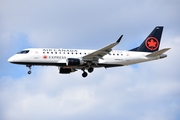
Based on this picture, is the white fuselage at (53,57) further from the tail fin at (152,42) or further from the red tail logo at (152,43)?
the red tail logo at (152,43)

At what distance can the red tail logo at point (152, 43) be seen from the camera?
89.9 meters

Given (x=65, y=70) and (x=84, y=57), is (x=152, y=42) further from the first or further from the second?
(x=65, y=70)

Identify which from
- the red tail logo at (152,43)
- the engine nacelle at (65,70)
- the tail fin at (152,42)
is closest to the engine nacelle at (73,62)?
the engine nacelle at (65,70)

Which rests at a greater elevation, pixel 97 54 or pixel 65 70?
pixel 97 54

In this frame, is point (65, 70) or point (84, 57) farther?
point (65, 70)

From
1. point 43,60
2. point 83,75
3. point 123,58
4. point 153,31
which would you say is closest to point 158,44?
point 153,31

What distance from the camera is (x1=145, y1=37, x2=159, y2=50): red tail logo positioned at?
89.9 m

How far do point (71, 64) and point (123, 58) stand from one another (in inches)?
358

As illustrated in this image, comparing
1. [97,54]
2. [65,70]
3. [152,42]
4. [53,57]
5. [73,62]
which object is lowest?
[65,70]

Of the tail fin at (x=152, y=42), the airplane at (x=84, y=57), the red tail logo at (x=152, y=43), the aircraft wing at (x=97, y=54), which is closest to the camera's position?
the airplane at (x=84, y=57)

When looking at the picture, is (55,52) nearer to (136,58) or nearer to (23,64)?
(23,64)

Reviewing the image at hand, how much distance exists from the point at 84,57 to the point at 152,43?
44.8ft

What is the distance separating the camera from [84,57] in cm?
8244

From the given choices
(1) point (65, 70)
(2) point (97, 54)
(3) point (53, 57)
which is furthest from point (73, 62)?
(1) point (65, 70)
